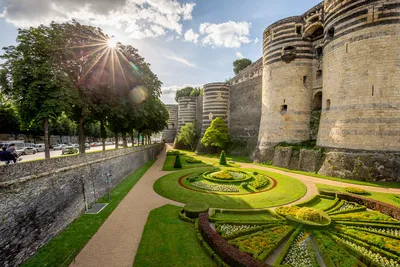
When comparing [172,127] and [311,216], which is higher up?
[172,127]

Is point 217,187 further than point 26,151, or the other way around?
point 26,151

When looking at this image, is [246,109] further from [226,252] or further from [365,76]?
[226,252]

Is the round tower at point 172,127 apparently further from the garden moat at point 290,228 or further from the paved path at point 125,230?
the garden moat at point 290,228

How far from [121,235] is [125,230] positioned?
0.53 m

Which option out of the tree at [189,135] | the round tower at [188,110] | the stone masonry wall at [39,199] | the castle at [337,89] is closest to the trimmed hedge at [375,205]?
the castle at [337,89]

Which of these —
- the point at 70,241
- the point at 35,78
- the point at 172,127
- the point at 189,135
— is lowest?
the point at 70,241

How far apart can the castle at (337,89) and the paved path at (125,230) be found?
4038 mm

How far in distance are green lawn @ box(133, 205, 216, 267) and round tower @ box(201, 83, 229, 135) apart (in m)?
35.0

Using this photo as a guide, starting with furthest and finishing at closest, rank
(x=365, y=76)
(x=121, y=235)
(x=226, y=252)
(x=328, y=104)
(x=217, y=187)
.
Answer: (x=328, y=104)
(x=365, y=76)
(x=217, y=187)
(x=121, y=235)
(x=226, y=252)

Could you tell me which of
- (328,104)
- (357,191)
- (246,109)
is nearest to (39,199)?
(357,191)

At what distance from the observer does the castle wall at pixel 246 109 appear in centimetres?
3738

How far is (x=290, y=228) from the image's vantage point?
10.2m

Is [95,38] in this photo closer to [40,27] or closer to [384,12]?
[40,27]

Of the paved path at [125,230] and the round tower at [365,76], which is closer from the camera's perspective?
the paved path at [125,230]
